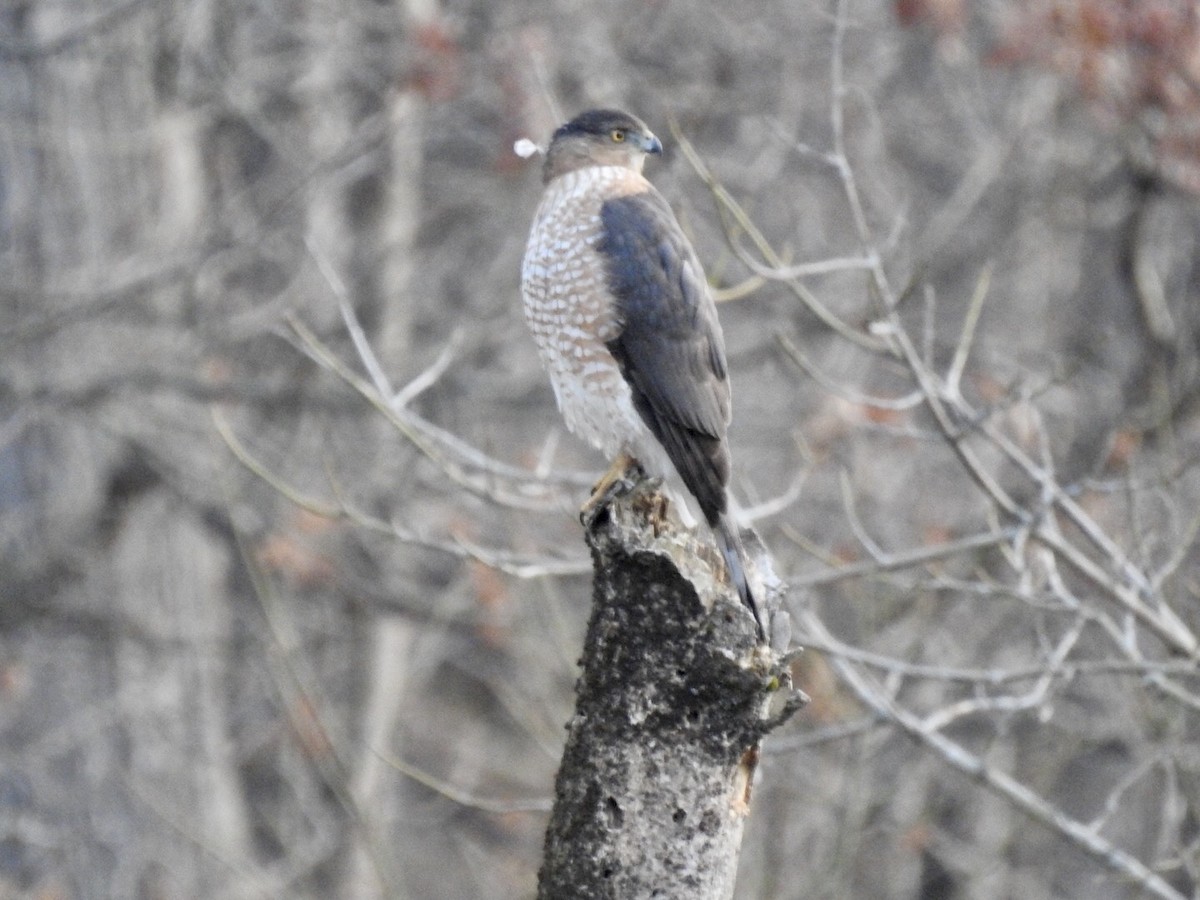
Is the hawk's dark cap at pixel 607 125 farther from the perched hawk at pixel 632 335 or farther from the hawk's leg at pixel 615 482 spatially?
the hawk's leg at pixel 615 482

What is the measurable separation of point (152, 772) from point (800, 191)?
5.22 meters

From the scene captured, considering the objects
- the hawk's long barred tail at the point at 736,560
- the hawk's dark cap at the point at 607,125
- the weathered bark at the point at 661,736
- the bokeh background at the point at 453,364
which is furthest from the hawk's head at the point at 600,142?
the bokeh background at the point at 453,364

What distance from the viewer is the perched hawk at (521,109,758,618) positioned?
4.35 m

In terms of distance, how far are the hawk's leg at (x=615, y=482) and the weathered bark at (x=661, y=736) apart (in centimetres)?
86

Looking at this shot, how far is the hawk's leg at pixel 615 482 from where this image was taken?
416 centimetres

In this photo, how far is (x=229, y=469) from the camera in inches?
365

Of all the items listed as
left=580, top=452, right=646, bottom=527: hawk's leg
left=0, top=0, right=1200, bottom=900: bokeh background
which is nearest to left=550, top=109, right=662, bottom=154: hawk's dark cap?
left=580, top=452, right=646, bottom=527: hawk's leg

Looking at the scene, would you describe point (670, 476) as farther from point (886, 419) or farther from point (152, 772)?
point (152, 772)

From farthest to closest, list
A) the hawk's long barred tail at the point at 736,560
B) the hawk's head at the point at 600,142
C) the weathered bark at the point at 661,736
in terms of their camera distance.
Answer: the hawk's head at the point at 600,142 < the hawk's long barred tail at the point at 736,560 < the weathered bark at the point at 661,736

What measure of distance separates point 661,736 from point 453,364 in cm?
613

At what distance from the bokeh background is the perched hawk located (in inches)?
126

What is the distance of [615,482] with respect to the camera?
173 inches

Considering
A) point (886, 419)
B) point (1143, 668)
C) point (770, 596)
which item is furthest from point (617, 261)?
point (886, 419)

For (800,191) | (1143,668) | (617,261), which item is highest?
(800,191)
